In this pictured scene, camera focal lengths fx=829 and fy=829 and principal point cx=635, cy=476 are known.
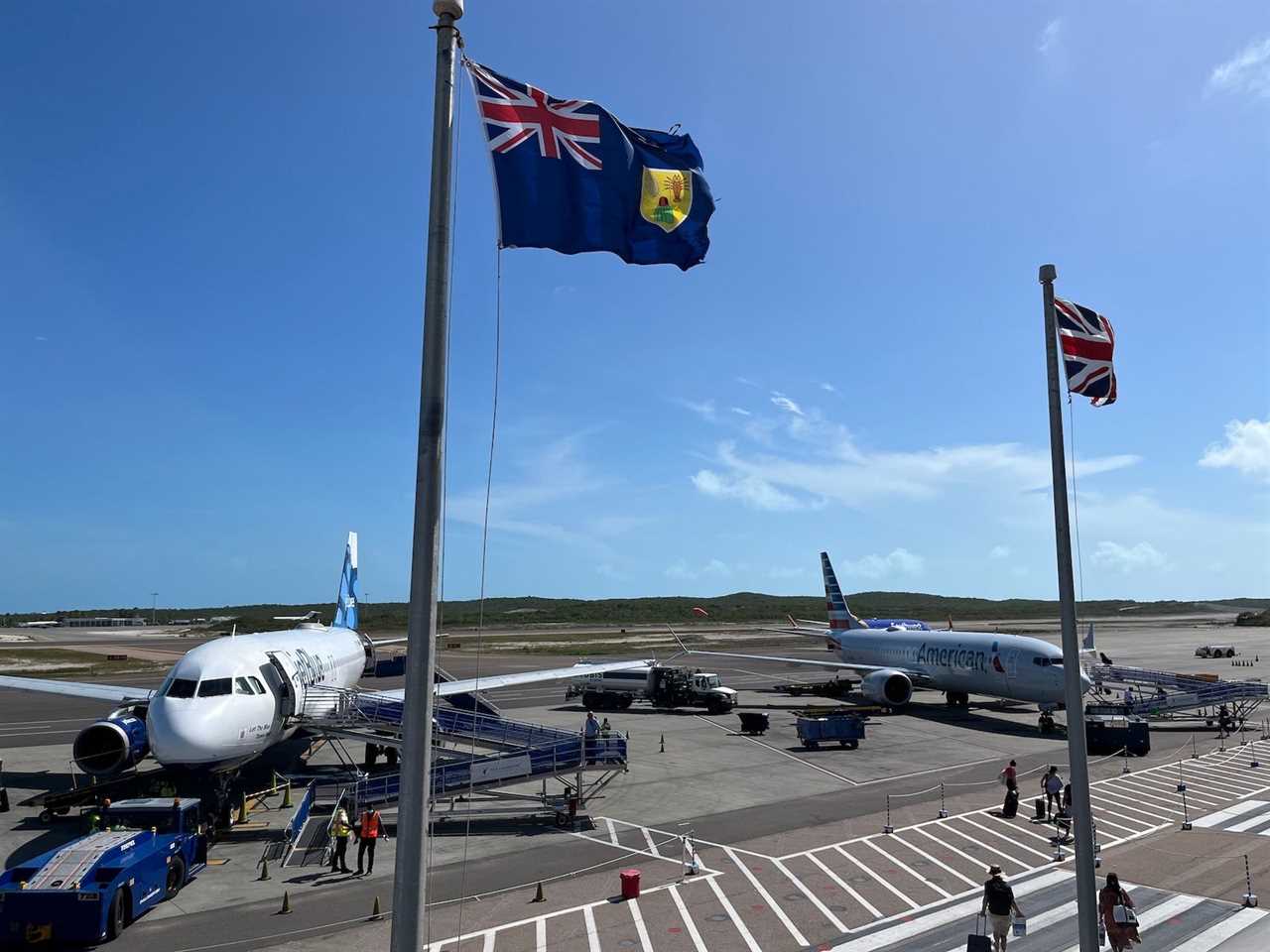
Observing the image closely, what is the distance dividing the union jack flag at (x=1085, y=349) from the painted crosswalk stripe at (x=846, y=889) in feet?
37.6

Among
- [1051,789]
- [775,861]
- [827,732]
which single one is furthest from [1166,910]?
[827,732]

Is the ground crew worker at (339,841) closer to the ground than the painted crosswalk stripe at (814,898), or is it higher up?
higher up

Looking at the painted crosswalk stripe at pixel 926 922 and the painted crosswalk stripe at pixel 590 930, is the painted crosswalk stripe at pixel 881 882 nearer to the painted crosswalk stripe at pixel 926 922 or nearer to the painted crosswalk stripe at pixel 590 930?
the painted crosswalk stripe at pixel 926 922

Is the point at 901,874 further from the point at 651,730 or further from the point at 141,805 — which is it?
the point at 651,730

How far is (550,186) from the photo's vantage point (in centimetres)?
938

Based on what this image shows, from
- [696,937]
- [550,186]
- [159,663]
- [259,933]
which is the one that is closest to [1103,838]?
[696,937]

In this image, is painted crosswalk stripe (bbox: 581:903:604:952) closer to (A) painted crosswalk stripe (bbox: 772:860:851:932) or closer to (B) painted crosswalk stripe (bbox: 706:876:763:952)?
(B) painted crosswalk stripe (bbox: 706:876:763:952)

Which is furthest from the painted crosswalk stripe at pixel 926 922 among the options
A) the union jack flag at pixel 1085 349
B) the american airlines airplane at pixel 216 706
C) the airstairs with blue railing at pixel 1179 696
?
the airstairs with blue railing at pixel 1179 696

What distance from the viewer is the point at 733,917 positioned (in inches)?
676

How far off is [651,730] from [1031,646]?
812 inches

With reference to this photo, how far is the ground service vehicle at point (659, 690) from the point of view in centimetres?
5166

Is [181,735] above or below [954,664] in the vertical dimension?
above

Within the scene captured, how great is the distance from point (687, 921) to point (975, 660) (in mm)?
35470

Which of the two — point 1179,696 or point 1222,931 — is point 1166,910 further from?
point 1179,696
